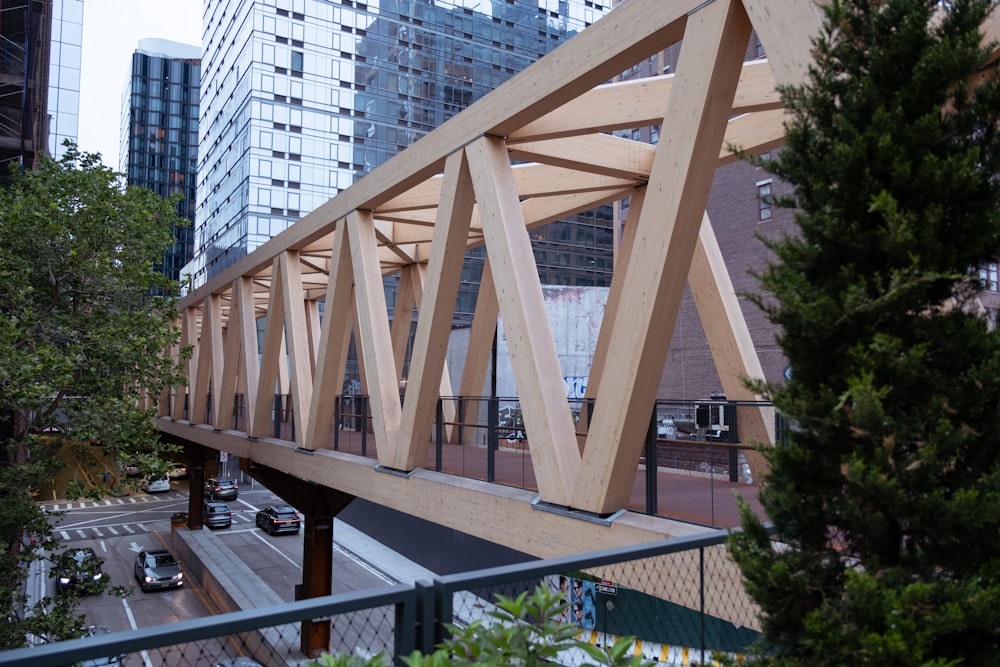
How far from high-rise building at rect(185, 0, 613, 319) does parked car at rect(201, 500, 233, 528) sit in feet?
63.1

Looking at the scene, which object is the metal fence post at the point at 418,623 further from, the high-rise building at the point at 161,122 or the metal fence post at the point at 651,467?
the high-rise building at the point at 161,122

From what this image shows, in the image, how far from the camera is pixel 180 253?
12575 cm

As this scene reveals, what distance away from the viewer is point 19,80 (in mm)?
25031

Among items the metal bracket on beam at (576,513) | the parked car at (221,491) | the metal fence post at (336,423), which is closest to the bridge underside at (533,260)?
the metal bracket on beam at (576,513)

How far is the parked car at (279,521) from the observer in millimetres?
42594

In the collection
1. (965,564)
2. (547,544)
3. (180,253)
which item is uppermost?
(180,253)

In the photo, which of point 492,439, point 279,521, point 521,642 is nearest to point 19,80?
point 492,439

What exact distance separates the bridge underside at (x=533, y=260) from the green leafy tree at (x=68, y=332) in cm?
357

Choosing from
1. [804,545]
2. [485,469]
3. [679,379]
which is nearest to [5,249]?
[485,469]

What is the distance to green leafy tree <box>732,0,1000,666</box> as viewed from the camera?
321 centimetres

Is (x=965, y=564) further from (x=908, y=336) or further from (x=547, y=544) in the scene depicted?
(x=547, y=544)

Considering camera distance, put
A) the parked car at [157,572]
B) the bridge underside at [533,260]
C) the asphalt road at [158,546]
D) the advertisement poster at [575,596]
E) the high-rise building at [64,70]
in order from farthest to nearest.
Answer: the high-rise building at [64,70] → the parked car at [157,572] → the asphalt road at [158,546] → the bridge underside at [533,260] → the advertisement poster at [575,596]

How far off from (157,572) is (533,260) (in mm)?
28822

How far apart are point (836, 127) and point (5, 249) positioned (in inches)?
636
